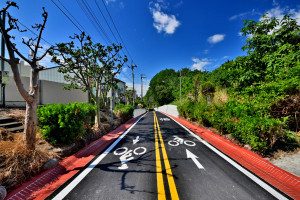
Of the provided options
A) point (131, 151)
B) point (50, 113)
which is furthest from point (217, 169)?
point (50, 113)

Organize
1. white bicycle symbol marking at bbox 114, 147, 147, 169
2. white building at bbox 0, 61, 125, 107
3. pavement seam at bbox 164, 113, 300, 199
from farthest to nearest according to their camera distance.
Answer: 1. white building at bbox 0, 61, 125, 107
2. white bicycle symbol marking at bbox 114, 147, 147, 169
3. pavement seam at bbox 164, 113, 300, 199

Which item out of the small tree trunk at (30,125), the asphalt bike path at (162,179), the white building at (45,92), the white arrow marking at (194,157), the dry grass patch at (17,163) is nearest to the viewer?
the asphalt bike path at (162,179)

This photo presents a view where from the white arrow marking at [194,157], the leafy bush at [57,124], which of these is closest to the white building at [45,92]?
the leafy bush at [57,124]

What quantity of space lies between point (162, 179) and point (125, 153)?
1.86 metres

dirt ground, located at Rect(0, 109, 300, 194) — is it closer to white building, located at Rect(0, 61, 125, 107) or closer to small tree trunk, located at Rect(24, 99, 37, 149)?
small tree trunk, located at Rect(24, 99, 37, 149)

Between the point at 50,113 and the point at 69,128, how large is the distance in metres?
0.78

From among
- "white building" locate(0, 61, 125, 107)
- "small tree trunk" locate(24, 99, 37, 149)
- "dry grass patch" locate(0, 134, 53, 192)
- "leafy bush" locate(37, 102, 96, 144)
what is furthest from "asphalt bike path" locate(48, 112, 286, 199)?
"white building" locate(0, 61, 125, 107)

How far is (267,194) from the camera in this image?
7.52 feet

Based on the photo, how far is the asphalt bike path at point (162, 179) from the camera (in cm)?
227

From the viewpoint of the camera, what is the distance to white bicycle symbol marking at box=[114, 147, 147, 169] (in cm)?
351

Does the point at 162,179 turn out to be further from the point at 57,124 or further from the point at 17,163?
the point at 57,124

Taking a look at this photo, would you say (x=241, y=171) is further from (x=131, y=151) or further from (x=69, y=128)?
(x=69, y=128)

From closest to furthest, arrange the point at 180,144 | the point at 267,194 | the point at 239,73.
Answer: the point at 267,194
the point at 180,144
the point at 239,73

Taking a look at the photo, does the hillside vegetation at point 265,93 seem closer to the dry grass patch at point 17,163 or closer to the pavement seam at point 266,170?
the pavement seam at point 266,170
